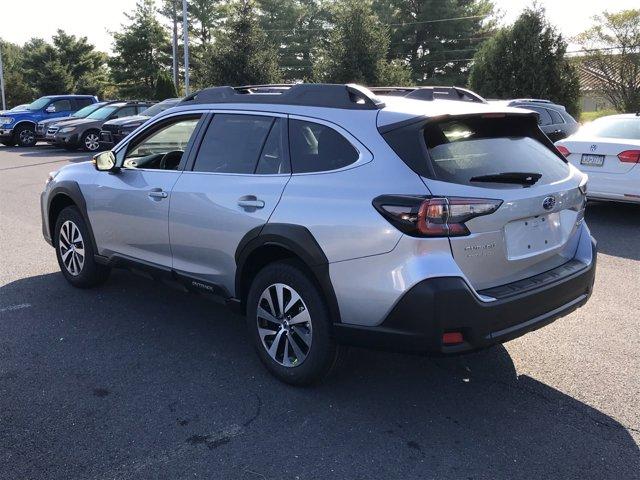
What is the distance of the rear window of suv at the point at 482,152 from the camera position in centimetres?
313

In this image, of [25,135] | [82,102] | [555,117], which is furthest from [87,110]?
[555,117]

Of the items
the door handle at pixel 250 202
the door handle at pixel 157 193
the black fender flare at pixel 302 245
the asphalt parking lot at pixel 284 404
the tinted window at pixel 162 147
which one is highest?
the tinted window at pixel 162 147

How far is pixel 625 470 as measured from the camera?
2809 mm

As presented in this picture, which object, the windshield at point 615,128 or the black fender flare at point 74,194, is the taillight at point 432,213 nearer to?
the black fender flare at point 74,194

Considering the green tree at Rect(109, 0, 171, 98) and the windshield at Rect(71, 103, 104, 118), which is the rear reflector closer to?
the windshield at Rect(71, 103, 104, 118)

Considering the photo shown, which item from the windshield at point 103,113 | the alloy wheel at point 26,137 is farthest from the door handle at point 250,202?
the alloy wheel at point 26,137

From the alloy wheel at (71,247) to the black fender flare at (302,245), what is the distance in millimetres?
2384

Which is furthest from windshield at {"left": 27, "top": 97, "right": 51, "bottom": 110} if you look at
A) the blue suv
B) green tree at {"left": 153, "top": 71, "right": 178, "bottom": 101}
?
green tree at {"left": 153, "top": 71, "right": 178, "bottom": 101}

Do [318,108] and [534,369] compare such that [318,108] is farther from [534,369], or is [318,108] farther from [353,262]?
[534,369]

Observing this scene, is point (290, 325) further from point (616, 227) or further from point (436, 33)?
point (436, 33)

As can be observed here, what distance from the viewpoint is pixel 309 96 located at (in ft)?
12.1

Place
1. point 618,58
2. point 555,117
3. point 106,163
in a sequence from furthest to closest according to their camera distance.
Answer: point 618,58 < point 555,117 < point 106,163

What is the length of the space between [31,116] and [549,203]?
23.7 meters

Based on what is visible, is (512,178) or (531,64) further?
(531,64)
